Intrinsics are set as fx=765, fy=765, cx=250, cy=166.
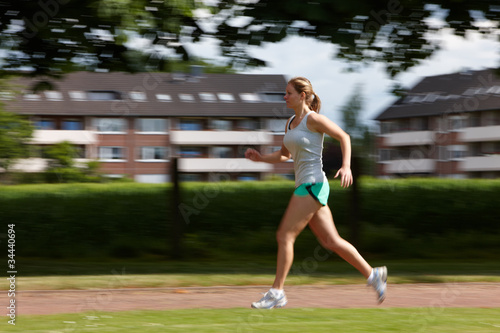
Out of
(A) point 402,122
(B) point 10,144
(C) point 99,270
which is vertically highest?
(C) point 99,270

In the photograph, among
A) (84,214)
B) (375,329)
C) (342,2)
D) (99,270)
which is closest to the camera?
(375,329)

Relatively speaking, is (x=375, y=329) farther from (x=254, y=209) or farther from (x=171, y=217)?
(x=254, y=209)

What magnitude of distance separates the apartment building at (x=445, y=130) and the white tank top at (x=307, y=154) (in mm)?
67451

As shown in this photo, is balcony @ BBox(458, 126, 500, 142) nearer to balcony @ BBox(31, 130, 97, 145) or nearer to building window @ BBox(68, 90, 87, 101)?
balcony @ BBox(31, 130, 97, 145)

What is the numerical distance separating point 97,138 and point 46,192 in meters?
57.7

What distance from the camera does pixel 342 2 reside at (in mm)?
11680

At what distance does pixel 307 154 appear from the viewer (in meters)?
6.79

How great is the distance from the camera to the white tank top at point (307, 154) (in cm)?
676

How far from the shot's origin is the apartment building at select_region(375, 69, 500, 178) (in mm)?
76812

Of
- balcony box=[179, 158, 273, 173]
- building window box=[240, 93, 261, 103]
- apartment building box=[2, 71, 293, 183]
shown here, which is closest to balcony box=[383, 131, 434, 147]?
apartment building box=[2, 71, 293, 183]

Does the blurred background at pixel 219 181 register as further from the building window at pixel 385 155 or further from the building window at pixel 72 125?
the building window at pixel 385 155

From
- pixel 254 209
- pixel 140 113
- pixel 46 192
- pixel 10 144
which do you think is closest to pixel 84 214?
pixel 46 192

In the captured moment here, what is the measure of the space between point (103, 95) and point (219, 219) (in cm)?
6133

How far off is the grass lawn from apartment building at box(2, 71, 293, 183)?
210 ft
